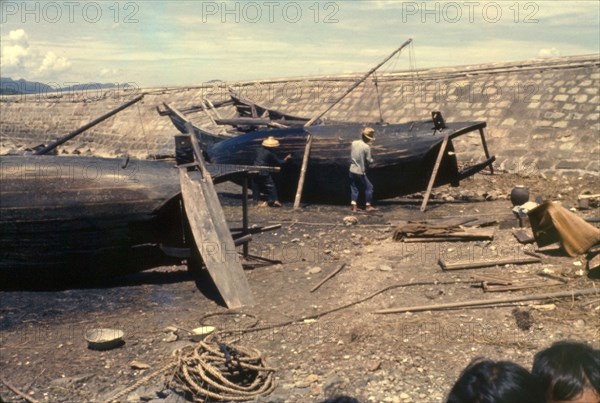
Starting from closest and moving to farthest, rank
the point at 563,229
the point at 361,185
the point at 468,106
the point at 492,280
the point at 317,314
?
the point at 317,314, the point at 492,280, the point at 563,229, the point at 361,185, the point at 468,106

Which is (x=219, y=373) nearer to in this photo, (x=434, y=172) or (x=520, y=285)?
(x=520, y=285)

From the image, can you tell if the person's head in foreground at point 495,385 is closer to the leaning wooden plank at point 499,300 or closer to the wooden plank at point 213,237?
the leaning wooden plank at point 499,300

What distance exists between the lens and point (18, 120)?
35531 millimetres

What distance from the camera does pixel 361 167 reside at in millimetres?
13578

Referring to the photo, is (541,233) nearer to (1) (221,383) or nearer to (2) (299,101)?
(1) (221,383)

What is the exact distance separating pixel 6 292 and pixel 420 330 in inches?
236

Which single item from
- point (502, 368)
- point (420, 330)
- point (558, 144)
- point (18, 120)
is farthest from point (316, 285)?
point (18, 120)

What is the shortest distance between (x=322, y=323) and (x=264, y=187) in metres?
8.13

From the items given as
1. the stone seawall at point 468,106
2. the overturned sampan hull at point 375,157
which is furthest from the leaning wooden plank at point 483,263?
the stone seawall at point 468,106

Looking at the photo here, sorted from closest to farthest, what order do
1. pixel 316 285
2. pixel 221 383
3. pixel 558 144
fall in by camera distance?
pixel 221 383 → pixel 316 285 → pixel 558 144

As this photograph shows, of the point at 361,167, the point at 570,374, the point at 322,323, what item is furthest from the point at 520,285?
the point at 361,167

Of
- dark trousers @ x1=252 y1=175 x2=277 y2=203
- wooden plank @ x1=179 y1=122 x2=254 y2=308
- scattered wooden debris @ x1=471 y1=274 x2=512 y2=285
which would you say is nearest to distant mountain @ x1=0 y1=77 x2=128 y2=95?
dark trousers @ x1=252 y1=175 x2=277 y2=203

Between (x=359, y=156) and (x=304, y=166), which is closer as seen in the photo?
(x=359, y=156)

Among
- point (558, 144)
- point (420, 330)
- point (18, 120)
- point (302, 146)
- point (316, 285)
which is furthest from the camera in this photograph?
point (18, 120)
